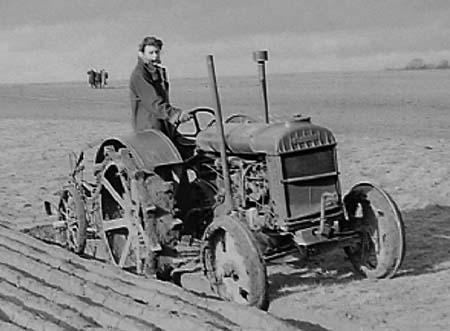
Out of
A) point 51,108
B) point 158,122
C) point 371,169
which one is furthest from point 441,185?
point 51,108

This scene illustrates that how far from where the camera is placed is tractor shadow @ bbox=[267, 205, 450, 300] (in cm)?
778

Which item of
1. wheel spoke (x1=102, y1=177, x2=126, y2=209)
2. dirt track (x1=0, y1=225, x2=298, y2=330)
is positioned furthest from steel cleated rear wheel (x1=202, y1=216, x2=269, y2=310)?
wheel spoke (x1=102, y1=177, x2=126, y2=209)

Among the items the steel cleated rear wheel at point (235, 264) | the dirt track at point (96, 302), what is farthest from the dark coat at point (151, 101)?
the dirt track at point (96, 302)

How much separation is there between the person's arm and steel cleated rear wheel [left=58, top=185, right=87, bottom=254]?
1.35m

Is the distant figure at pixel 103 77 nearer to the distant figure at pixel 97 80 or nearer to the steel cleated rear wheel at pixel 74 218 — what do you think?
the distant figure at pixel 97 80

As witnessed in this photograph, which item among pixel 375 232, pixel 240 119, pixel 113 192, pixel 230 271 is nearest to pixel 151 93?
pixel 240 119

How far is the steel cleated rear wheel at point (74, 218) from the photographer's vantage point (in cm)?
868

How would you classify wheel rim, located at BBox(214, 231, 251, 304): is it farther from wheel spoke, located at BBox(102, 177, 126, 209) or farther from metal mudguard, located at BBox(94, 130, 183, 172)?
wheel spoke, located at BBox(102, 177, 126, 209)

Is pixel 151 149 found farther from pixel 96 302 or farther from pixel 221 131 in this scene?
pixel 96 302

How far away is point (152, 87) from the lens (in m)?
8.00

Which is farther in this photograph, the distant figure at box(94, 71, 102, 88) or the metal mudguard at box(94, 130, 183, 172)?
the distant figure at box(94, 71, 102, 88)

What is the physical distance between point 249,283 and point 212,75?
1.72m

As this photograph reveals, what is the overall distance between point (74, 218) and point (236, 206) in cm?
206

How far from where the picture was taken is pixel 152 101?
795 cm
